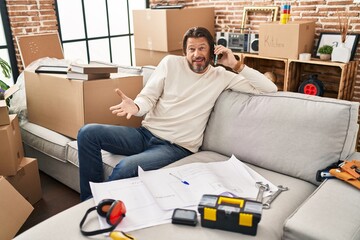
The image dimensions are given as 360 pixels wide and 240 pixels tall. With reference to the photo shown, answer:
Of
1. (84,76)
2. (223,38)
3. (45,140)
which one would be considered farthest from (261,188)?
(223,38)

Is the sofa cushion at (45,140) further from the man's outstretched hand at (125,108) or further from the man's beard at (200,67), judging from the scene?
the man's beard at (200,67)

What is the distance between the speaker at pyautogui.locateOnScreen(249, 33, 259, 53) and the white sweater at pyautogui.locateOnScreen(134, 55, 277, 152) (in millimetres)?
1714

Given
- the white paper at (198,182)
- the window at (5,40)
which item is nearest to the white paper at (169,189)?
the white paper at (198,182)

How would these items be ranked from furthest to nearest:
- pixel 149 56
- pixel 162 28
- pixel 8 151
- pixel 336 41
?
pixel 149 56, pixel 162 28, pixel 336 41, pixel 8 151

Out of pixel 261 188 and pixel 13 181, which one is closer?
pixel 261 188

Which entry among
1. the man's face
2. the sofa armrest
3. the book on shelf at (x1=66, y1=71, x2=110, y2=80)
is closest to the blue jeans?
the book on shelf at (x1=66, y1=71, x2=110, y2=80)

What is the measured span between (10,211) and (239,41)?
9.34 feet

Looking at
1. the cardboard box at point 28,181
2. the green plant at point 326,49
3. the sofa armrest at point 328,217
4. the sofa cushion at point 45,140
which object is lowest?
the cardboard box at point 28,181

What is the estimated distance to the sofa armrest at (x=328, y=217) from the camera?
1.05m

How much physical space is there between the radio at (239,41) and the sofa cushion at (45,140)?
2.23 m

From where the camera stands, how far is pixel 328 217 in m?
1.12

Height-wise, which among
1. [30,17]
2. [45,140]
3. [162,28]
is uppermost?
[30,17]

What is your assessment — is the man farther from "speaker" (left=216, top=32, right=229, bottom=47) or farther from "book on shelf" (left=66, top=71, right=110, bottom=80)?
"speaker" (left=216, top=32, right=229, bottom=47)

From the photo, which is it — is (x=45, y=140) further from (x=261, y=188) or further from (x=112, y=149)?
(x=261, y=188)
